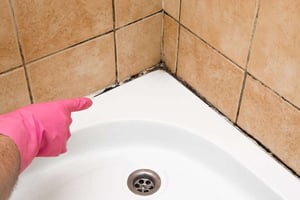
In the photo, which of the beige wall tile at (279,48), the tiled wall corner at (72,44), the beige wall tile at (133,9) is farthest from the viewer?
the beige wall tile at (133,9)

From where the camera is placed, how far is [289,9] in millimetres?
729

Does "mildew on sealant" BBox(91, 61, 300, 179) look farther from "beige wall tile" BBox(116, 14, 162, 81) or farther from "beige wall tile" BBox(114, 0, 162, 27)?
"beige wall tile" BBox(114, 0, 162, 27)

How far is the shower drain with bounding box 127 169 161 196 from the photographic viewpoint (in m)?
0.99

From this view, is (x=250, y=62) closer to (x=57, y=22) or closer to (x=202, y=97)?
(x=202, y=97)

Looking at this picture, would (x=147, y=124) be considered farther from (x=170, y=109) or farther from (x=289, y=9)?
(x=289, y=9)

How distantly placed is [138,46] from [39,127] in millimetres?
338

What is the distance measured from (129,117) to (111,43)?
0.15 meters

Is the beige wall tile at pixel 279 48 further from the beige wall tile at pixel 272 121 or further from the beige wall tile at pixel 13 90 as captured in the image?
the beige wall tile at pixel 13 90

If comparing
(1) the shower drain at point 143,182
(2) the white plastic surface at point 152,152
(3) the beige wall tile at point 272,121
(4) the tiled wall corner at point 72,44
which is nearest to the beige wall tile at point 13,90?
(4) the tiled wall corner at point 72,44

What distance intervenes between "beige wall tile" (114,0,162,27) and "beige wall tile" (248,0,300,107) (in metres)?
0.25

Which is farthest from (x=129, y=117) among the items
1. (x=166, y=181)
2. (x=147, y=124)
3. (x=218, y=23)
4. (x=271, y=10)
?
(x=271, y=10)

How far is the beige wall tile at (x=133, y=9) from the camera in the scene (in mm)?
943

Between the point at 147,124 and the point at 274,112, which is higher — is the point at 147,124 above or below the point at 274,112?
below

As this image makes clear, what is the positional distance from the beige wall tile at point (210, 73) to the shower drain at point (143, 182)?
196mm
